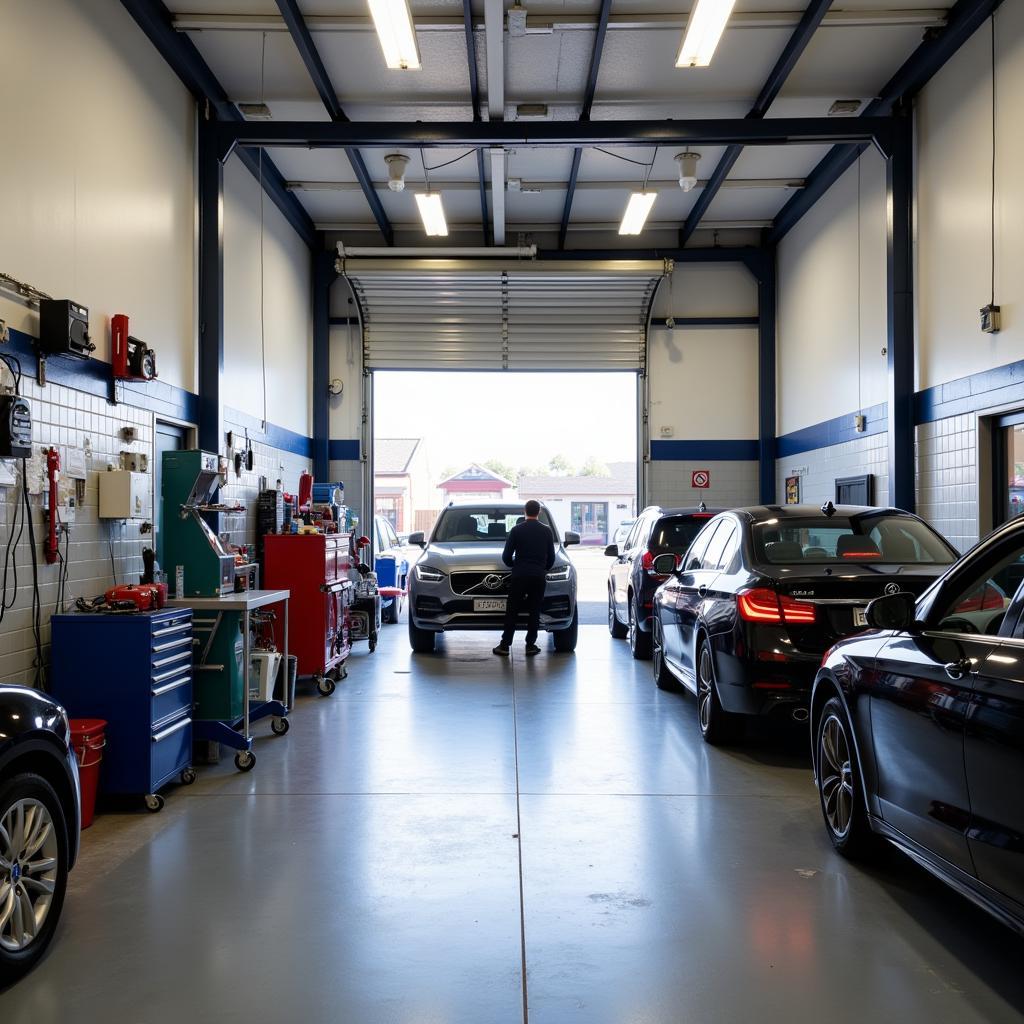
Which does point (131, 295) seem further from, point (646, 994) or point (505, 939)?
point (646, 994)

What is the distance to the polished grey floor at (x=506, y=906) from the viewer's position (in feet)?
8.79

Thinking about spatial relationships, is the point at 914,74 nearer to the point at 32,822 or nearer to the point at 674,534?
the point at 674,534

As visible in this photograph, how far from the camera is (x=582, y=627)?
12.9 meters

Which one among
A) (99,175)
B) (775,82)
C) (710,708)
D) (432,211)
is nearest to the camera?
(710,708)

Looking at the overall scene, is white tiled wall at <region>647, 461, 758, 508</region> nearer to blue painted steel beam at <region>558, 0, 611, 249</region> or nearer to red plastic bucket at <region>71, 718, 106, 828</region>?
blue painted steel beam at <region>558, 0, 611, 249</region>

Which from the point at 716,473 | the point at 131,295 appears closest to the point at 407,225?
the point at 716,473

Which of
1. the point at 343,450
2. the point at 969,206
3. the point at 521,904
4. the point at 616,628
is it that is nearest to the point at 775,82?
the point at 969,206

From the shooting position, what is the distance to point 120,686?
15.2 ft

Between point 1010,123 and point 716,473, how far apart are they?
758 centimetres

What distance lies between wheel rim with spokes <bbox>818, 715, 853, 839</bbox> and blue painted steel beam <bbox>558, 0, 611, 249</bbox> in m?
6.37

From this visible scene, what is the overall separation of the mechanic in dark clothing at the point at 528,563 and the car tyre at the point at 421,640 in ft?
3.54

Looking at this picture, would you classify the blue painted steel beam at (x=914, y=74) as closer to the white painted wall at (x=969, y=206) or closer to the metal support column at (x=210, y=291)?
the white painted wall at (x=969, y=206)

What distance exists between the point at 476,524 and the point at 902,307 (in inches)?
197

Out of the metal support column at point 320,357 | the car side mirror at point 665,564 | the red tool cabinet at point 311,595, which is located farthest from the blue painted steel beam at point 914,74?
the metal support column at point 320,357
